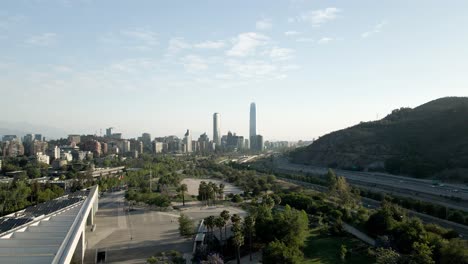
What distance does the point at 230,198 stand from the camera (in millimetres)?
53688

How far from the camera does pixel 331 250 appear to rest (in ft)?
90.8

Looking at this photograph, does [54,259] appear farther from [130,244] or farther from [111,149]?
[111,149]

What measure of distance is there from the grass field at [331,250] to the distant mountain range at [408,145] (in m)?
38.1

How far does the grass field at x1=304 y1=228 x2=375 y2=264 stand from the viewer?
25.5 metres

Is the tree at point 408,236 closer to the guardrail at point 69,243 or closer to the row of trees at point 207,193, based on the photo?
the guardrail at point 69,243

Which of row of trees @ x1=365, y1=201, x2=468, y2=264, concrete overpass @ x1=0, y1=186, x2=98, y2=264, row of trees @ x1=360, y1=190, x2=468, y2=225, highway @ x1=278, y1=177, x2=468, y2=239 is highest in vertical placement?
concrete overpass @ x1=0, y1=186, x2=98, y2=264

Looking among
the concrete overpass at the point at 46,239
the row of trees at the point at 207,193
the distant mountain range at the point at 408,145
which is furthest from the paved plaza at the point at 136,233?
the distant mountain range at the point at 408,145

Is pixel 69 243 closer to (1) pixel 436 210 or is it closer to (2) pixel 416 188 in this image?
(1) pixel 436 210

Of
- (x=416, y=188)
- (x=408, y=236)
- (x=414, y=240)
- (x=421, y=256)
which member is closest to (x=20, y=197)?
(x=408, y=236)

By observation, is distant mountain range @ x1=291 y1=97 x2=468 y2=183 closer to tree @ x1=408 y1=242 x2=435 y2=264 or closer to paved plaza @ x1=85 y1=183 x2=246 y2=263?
paved plaza @ x1=85 y1=183 x2=246 y2=263

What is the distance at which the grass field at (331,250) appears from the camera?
25.5m

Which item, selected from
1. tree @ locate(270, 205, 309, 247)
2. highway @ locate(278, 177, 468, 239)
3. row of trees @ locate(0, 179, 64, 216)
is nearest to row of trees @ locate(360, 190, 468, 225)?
highway @ locate(278, 177, 468, 239)

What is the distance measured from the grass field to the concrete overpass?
1507cm

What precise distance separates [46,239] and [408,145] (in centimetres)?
7832
